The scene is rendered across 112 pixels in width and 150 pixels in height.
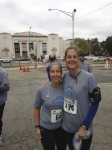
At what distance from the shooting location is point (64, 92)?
2.88 metres

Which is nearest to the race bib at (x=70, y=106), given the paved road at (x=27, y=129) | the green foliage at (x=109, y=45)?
the paved road at (x=27, y=129)

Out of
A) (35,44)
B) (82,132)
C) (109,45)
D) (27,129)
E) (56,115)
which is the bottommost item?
(27,129)

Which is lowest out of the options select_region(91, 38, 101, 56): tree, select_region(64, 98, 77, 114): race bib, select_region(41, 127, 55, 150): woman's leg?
select_region(41, 127, 55, 150): woman's leg

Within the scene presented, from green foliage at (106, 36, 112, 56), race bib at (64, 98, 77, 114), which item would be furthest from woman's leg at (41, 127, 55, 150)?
green foliage at (106, 36, 112, 56)

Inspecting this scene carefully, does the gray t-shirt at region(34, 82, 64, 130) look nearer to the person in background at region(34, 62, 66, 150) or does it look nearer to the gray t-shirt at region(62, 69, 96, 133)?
Answer: the person in background at region(34, 62, 66, 150)

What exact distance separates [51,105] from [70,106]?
0.29 metres

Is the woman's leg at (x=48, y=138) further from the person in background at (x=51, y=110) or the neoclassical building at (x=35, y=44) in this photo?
the neoclassical building at (x=35, y=44)

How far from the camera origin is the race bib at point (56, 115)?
298 centimetres

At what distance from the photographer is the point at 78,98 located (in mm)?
2758

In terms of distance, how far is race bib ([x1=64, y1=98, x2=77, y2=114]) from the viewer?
2.78 meters

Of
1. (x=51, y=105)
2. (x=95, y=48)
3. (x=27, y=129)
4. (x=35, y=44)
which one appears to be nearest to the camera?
(x=51, y=105)

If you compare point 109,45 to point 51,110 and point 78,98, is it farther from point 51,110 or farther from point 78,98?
point 78,98

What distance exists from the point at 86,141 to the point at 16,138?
2.60 metres

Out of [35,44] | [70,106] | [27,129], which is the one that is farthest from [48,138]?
[35,44]
